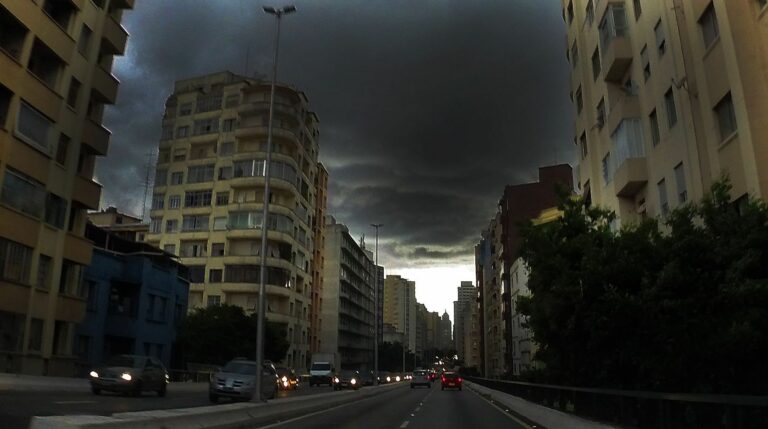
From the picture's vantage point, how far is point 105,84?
38156 mm

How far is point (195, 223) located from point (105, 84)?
43.1m

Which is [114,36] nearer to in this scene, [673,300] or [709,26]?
[709,26]

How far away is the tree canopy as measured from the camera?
1246cm

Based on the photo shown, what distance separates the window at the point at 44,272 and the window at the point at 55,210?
1.95 m

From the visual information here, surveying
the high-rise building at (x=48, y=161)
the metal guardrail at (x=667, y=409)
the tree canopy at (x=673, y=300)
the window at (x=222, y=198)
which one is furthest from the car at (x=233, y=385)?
the window at (x=222, y=198)

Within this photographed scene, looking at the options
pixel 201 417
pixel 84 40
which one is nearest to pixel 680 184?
pixel 201 417

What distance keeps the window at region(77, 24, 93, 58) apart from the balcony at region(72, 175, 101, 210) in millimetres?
7479

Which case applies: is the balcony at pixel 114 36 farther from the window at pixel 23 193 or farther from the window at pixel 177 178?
the window at pixel 177 178

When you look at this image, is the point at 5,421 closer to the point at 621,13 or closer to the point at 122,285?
the point at 621,13

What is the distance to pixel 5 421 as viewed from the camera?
12.1m

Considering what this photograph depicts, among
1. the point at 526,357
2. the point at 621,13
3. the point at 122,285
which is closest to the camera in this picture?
the point at 621,13

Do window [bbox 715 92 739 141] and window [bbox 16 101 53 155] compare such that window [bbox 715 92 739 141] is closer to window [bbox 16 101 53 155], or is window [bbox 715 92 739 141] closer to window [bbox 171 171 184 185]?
window [bbox 16 101 53 155]

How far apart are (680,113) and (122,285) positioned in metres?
41.1

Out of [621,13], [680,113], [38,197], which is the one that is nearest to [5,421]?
[680,113]
